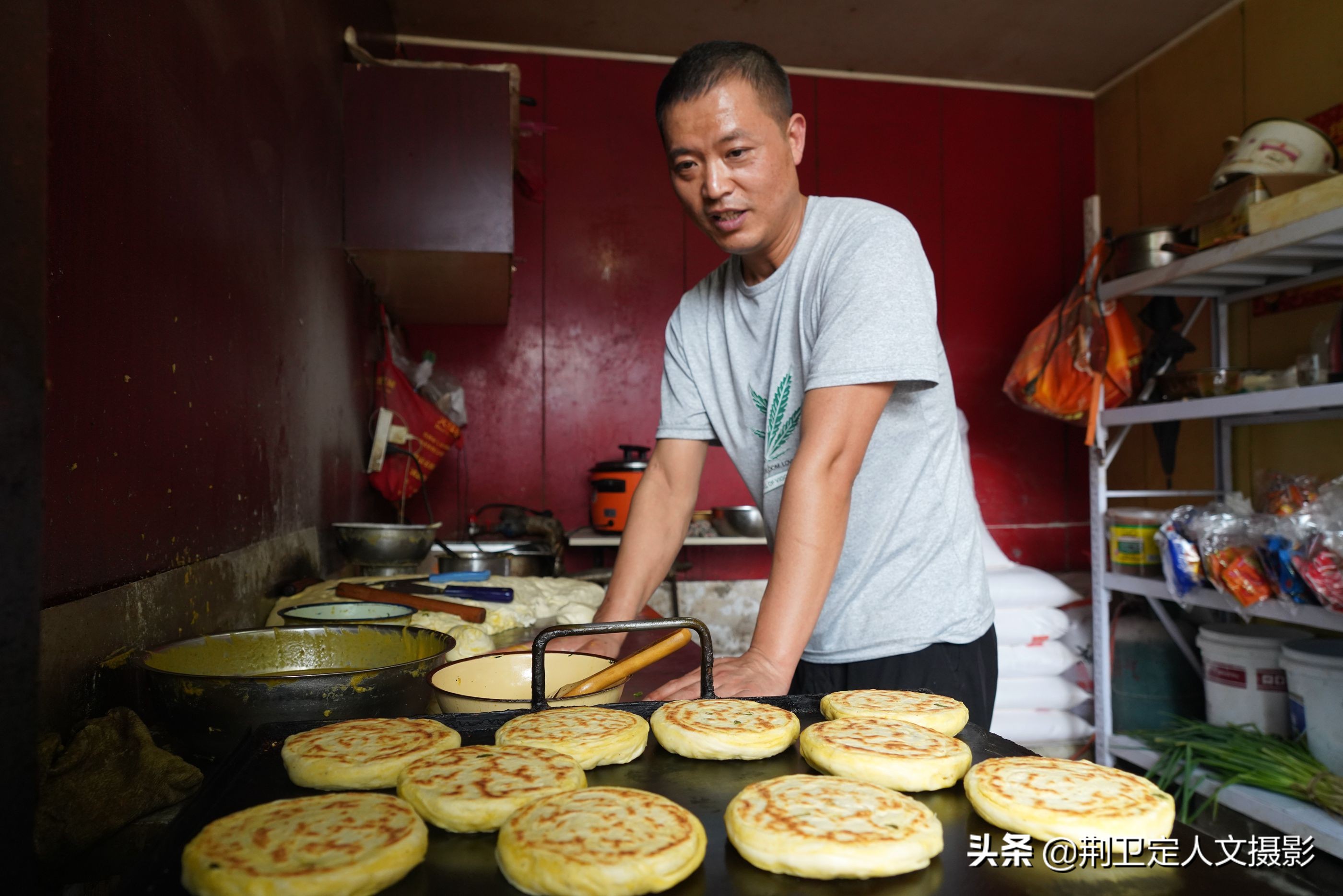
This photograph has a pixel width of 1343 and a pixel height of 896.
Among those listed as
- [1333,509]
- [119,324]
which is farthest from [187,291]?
[1333,509]

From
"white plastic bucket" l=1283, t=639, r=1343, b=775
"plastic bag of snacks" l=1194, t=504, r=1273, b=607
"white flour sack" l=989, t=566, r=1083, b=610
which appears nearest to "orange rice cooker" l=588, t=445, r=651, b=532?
"white flour sack" l=989, t=566, r=1083, b=610

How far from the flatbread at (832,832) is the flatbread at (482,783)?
6.8 inches

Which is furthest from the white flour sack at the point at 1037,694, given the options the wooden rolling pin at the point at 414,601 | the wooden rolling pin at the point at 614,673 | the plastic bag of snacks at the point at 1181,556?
the wooden rolling pin at the point at 614,673

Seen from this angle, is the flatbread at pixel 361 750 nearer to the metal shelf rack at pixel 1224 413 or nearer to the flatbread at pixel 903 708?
the flatbread at pixel 903 708

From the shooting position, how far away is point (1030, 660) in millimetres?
3422

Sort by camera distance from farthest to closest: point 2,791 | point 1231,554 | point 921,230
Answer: point 921,230 < point 1231,554 < point 2,791

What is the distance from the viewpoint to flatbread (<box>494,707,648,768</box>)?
2.68 feet

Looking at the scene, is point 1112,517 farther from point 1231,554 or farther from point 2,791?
point 2,791

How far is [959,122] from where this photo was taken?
4.75m

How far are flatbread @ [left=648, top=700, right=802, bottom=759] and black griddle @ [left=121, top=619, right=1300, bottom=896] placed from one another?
1 centimetres

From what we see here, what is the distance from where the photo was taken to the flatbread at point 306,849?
0.56m

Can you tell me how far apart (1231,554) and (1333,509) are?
0.32 meters

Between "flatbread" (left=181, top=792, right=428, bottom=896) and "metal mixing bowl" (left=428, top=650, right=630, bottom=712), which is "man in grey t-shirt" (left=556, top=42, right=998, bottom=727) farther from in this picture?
"flatbread" (left=181, top=792, right=428, bottom=896)

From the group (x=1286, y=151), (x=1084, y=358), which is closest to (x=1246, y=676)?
(x=1084, y=358)
